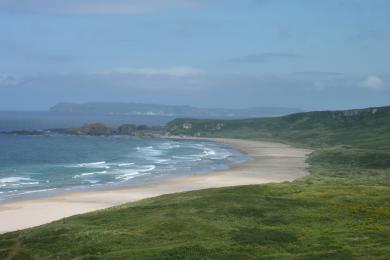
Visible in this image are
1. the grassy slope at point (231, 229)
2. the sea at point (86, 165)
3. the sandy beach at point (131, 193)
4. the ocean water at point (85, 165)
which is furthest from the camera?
the ocean water at point (85, 165)

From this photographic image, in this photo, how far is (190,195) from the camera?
53125 mm

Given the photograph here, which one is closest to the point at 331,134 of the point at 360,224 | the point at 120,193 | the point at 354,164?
the point at 354,164

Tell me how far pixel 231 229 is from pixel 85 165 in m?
74.6

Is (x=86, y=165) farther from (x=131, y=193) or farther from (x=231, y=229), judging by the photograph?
(x=231, y=229)

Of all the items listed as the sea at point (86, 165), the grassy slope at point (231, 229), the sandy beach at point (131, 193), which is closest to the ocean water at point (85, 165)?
the sea at point (86, 165)

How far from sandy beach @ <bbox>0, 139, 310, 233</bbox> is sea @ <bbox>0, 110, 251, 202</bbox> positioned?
4206 millimetres

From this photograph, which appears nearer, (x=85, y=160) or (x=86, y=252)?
(x=86, y=252)

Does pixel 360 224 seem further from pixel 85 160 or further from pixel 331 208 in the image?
pixel 85 160

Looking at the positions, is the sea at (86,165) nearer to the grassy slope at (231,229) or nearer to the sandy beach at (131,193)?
the sandy beach at (131,193)

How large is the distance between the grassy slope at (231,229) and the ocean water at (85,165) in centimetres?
2819

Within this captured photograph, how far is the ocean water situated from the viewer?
80.1m

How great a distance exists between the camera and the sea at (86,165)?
79750 millimetres

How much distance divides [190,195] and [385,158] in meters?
57.1

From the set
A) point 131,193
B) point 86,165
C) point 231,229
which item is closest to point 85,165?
point 86,165
